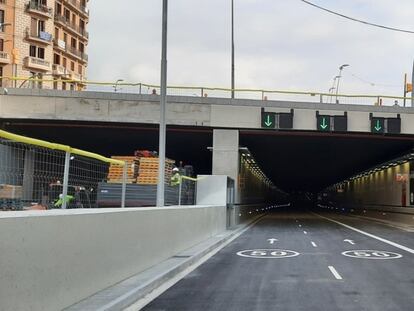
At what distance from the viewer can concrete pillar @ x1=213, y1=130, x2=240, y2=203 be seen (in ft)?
103

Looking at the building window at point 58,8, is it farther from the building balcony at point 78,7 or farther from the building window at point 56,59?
the building window at point 56,59

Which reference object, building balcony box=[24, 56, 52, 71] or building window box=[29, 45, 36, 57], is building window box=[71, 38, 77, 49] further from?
building window box=[29, 45, 36, 57]

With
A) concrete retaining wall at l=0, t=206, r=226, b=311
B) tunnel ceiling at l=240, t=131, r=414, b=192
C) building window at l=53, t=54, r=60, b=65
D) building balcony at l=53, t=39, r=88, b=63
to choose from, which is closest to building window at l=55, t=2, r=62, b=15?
building balcony at l=53, t=39, r=88, b=63

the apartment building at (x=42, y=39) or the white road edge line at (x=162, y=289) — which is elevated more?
the apartment building at (x=42, y=39)

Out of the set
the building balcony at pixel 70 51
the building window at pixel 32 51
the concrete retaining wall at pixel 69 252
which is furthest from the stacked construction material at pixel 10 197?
the building balcony at pixel 70 51

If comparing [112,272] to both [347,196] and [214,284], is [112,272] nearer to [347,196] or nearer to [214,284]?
[214,284]

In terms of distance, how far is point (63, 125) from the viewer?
1277 inches

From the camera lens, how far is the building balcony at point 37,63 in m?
79.8

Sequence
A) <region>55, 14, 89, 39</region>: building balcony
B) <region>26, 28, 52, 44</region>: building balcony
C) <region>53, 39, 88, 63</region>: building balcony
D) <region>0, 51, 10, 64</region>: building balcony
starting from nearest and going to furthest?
<region>0, 51, 10, 64</region>: building balcony, <region>26, 28, 52, 44</region>: building balcony, <region>53, 39, 88, 63</region>: building balcony, <region>55, 14, 89, 39</region>: building balcony

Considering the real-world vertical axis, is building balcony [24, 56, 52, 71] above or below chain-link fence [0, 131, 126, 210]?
→ above

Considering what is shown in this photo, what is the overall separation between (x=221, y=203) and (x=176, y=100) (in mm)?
7484

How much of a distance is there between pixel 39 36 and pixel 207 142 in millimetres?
53129

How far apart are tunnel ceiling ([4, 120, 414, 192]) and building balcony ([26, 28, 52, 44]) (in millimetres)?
40655

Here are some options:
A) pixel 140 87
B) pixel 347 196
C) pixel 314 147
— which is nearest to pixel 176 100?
pixel 140 87
